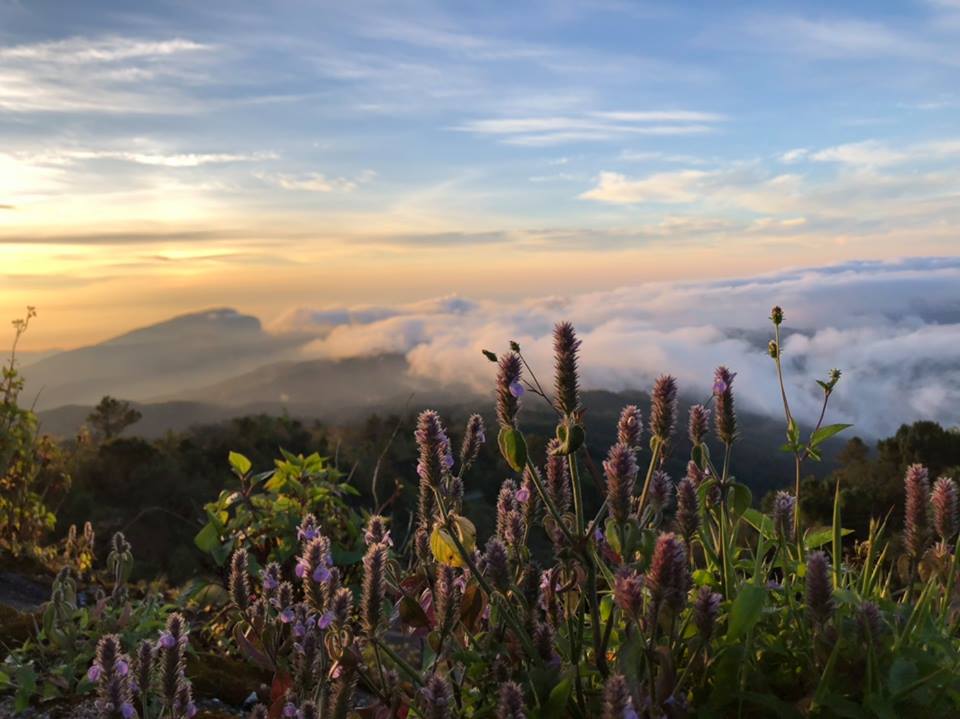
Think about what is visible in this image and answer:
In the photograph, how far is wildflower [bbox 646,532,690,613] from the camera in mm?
2031

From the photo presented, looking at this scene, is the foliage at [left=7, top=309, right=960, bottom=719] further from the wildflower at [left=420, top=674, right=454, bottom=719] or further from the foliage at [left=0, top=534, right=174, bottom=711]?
the foliage at [left=0, top=534, right=174, bottom=711]

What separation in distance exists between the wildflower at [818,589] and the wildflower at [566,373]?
0.68 meters

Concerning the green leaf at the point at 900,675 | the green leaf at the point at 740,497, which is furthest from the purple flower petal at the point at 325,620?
the green leaf at the point at 900,675

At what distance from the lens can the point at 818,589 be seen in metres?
2.22

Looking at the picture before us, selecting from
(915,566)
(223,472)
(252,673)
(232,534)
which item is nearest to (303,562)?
(915,566)

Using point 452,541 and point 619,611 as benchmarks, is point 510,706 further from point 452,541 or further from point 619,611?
point 619,611

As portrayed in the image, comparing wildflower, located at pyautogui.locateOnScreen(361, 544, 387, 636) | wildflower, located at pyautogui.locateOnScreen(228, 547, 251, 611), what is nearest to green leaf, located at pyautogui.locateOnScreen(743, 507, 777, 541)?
wildflower, located at pyautogui.locateOnScreen(361, 544, 387, 636)

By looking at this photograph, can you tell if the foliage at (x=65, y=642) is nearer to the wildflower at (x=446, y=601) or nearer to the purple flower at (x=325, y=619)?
the purple flower at (x=325, y=619)

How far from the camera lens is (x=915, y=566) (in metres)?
2.88

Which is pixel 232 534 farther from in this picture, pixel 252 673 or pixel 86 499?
pixel 86 499

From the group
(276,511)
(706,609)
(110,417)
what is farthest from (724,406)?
(110,417)

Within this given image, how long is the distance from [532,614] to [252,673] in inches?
103

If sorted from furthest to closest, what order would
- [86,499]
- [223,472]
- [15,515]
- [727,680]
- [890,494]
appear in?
[223,472] < [86,499] < [890,494] < [15,515] < [727,680]

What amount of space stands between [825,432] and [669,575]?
1.07m
